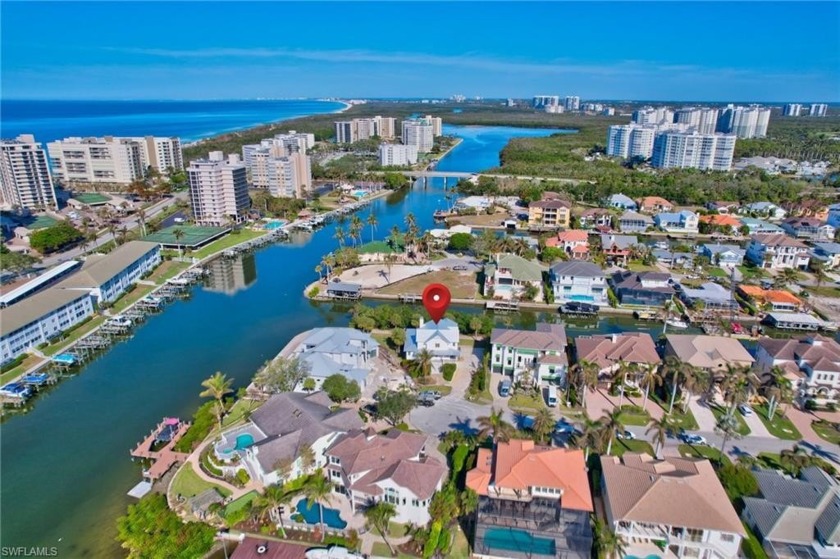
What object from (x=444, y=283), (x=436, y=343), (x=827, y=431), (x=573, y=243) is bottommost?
(x=827, y=431)

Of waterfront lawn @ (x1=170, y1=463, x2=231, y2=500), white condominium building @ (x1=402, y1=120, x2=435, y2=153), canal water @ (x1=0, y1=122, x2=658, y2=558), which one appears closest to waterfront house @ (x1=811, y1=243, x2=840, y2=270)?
canal water @ (x1=0, y1=122, x2=658, y2=558)

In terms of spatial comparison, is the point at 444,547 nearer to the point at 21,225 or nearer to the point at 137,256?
the point at 137,256

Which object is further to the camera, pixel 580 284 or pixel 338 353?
pixel 580 284

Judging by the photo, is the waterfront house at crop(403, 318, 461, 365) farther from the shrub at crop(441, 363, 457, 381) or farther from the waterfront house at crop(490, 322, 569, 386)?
the waterfront house at crop(490, 322, 569, 386)

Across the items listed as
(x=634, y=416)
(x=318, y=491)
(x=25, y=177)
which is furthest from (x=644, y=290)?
(x=25, y=177)

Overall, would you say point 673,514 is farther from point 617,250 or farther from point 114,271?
point 114,271

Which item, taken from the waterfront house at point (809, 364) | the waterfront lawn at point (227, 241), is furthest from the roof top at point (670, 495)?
the waterfront lawn at point (227, 241)

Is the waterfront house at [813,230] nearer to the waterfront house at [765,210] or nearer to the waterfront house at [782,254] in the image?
the waterfront house at [765,210]
